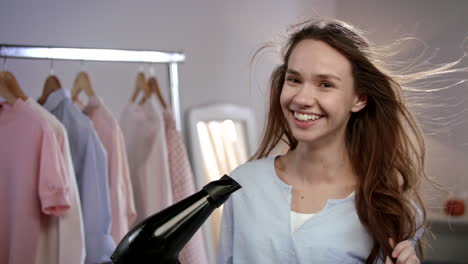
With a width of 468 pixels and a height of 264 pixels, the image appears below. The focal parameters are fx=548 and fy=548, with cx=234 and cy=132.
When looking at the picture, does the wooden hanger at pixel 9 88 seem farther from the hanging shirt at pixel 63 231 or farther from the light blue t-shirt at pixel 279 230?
the light blue t-shirt at pixel 279 230

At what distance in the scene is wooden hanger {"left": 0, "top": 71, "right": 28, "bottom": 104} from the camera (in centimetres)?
156

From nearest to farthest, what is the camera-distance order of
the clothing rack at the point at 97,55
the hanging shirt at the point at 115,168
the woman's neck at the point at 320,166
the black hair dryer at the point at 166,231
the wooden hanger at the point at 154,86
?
the black hair dryer at the point at 166,231
the woman's neck at the point at 320,166
the clothing rack at the point at 97,55
the hanging shirt at the point at 115,168
the wooden hanger at the point at 154,86

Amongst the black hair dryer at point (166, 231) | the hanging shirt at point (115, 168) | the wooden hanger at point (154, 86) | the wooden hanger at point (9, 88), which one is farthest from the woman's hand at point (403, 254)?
the wooden hanger at point (154, 86)

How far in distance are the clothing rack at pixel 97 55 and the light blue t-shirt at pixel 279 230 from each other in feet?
2.67

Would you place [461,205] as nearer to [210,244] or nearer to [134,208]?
[210,244]

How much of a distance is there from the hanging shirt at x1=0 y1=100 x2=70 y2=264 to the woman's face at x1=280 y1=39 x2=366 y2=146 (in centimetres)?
69

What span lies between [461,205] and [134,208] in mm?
1574

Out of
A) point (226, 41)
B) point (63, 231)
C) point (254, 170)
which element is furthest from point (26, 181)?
point (226, 41)

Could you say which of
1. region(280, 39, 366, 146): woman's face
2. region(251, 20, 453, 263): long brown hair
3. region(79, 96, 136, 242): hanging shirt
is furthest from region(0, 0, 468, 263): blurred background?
region(280, 39, 366, 146): woman's face

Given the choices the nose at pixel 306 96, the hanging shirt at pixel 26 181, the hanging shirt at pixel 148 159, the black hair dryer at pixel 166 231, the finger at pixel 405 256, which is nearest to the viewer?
the black hair dryer at pixel 166 231

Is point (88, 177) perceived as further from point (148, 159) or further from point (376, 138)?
point (376, 138)

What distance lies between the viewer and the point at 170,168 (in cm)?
217

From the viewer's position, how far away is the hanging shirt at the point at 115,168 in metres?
1.86

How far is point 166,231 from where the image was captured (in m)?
0.79
